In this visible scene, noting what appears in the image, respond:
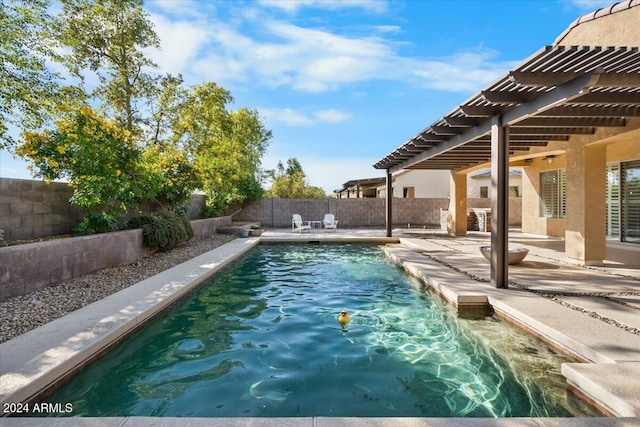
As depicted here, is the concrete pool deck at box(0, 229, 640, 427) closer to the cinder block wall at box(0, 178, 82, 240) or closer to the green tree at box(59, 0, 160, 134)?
the cinder block wall at box(0, 178, 82, 240)

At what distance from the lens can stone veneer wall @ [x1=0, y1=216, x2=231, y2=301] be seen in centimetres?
464

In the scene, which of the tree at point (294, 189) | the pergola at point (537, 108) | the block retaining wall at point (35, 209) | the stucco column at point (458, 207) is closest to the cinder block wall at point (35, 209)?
the block retaining wall at point (35, 209)

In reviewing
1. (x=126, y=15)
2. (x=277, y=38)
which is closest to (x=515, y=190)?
(x=277, y=38)

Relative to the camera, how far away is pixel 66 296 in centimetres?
480

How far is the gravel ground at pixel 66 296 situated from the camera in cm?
377

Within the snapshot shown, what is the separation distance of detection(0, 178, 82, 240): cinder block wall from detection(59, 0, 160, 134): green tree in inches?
248

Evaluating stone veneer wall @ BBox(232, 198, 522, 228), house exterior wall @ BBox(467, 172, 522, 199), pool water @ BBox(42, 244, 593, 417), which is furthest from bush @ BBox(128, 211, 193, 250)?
house exterior wall @ BBox(467, 172, 522, 199)

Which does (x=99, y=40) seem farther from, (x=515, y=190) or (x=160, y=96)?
(x=515, y=190)

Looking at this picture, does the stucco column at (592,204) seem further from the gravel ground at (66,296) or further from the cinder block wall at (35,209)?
the cinder block wall at (35,209)

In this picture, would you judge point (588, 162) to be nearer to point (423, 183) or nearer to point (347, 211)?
point (347, 211)

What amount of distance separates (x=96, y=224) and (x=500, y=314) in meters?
7.14

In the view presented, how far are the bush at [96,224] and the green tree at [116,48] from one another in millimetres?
6482

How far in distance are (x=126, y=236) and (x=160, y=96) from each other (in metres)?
9.46

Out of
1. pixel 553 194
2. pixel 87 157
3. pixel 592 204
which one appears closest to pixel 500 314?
pixel 592 204
